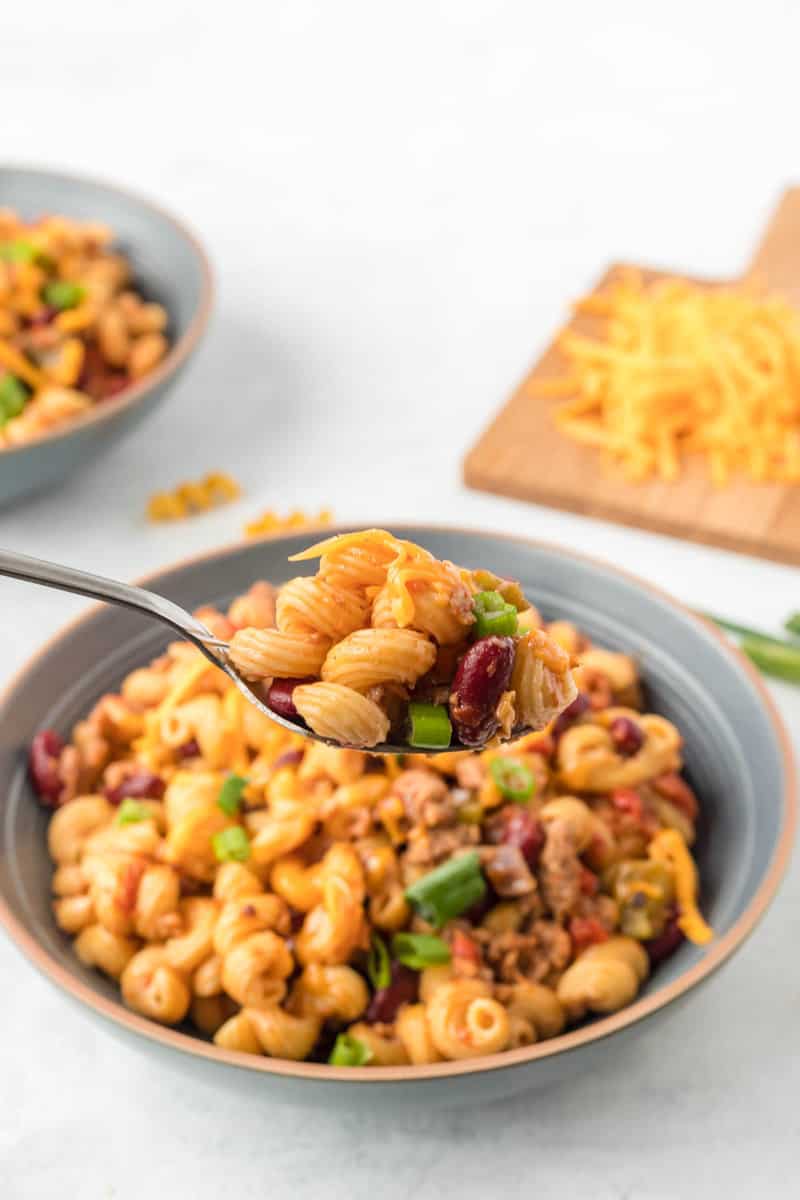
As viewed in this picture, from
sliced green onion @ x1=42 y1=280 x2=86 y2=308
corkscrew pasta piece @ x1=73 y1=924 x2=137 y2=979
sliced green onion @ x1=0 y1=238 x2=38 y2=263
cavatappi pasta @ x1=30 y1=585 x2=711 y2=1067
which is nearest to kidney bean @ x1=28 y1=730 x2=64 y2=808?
cavatappi pasta @ x1=30 y1=585 x2=711 y2=1067

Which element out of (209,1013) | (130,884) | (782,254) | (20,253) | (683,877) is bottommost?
(209,1013)

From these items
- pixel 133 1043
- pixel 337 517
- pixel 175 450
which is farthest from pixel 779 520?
pixel 133 1043

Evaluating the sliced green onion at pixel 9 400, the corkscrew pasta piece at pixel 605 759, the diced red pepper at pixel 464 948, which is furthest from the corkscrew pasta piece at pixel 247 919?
Answer: the sliced green onion at pixel 9 400

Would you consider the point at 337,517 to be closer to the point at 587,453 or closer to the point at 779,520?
the point at 587,453

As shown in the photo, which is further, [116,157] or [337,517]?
[116,157]

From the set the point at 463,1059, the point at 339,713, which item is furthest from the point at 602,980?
the point at 339,713

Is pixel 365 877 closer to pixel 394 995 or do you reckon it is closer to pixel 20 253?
pixel 394 995

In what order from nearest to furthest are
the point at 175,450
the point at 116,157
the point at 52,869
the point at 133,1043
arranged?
the point at 133,1043 < the point at 52,869 < the point at 175,450 < the point at 116,157
